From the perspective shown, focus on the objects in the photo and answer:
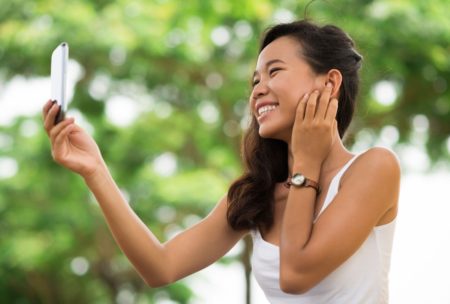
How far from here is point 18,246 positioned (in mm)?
8062

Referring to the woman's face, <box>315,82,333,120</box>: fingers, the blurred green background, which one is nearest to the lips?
the woman's face

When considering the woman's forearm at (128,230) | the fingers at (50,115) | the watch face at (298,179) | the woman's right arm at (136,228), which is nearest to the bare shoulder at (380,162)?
the watch face at (298,179)

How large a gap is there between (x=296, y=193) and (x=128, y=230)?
0.38 meters

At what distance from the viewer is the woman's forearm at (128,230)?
170cm

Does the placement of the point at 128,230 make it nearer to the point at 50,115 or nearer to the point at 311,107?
the point at 50,115

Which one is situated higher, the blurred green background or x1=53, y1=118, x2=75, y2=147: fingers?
x1=53, y1=118, x2=75, y2=147: fingers

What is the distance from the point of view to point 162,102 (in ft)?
26.8

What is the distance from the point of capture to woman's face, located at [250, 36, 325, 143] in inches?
64.9

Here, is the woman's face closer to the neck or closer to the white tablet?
the neck

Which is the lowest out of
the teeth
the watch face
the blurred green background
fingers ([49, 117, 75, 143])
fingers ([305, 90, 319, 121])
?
the blurred green background

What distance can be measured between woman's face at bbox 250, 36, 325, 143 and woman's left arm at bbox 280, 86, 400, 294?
117 mm

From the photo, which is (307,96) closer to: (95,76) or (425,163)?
(95,76)

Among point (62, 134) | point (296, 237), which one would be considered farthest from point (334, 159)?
point (62, 134)

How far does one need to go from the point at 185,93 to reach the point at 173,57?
0.57 m
